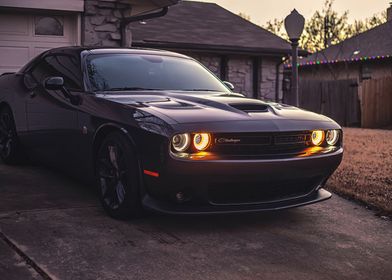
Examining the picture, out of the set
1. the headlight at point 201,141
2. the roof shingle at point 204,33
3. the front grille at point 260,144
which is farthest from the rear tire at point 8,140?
the roof shingle at point 204,33

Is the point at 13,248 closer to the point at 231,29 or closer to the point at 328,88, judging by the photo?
the point at 231,29

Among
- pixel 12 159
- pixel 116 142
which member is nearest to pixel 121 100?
pixel 116 142

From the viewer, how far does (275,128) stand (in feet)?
14.1

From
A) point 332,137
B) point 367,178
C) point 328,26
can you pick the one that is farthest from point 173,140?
point 328,26

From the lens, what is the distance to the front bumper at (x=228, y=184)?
4.03 metres

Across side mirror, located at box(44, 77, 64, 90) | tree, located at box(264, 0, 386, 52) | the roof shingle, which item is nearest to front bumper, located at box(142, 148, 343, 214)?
side mirror, located at box(44, 77, 64, 90)

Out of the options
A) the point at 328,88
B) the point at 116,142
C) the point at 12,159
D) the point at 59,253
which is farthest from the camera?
the point at 328,88

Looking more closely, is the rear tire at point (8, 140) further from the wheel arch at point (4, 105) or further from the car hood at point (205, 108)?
the car hood at point (205, 108)

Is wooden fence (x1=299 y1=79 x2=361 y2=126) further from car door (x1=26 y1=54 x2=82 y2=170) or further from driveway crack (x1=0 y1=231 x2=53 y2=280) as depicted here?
driveway crack (x1=0 y1=231 x2=53 y2=280)

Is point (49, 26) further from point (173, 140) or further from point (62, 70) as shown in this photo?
point (173, 140)

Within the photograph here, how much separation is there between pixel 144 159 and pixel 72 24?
22.7 feet

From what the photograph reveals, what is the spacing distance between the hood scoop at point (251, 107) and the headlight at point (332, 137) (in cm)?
57

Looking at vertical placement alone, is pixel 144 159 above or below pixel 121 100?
below

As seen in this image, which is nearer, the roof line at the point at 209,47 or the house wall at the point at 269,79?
the roof line at the point at 209,47
